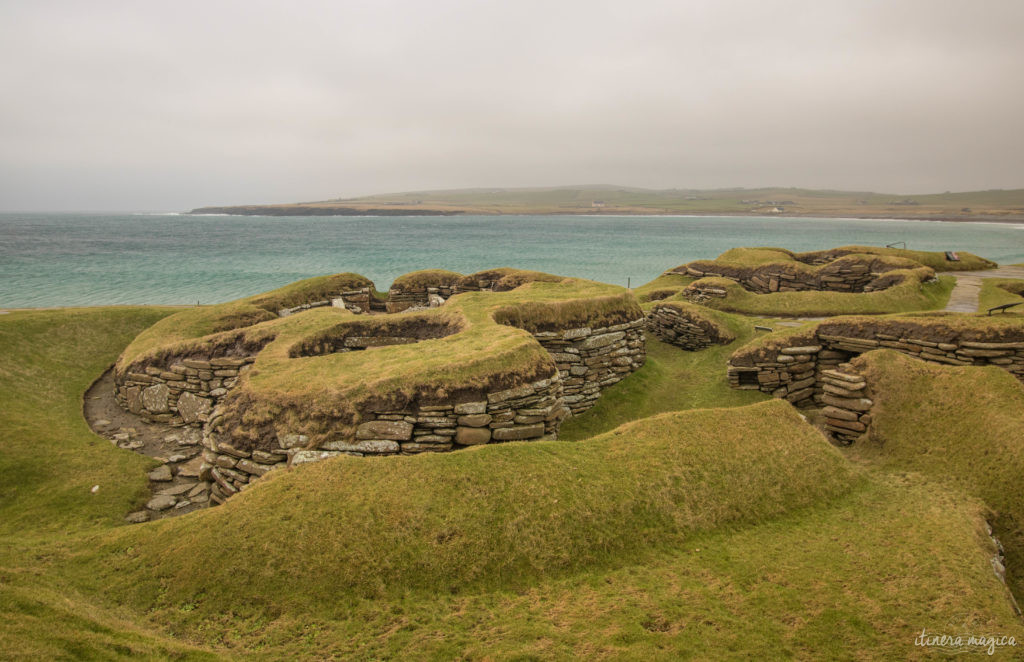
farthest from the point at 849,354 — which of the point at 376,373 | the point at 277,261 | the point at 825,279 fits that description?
the point at 277,261

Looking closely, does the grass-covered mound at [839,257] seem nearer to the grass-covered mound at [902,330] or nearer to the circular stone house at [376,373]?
the circular stone house at [376,373]

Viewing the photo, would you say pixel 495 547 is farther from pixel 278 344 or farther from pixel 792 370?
pixel 792 370

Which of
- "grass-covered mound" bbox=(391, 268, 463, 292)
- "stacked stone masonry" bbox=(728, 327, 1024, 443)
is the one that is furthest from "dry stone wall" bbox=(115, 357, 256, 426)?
"stacked stone masonry" bbox=(728, 327, 1024, 443)

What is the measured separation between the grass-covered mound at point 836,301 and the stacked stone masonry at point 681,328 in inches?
194

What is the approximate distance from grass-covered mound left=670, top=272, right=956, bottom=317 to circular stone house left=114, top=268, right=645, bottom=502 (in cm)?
978

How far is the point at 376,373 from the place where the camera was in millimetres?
10953

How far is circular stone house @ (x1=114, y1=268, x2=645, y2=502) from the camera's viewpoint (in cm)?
994

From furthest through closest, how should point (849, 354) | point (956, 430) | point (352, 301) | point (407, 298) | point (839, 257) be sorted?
point (839, 257)
point (407, 298)
point (352, 301)
point (849, 354)
point (956, 430)

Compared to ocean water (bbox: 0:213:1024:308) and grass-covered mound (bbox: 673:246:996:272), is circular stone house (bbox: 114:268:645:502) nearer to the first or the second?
grass-covered mound (bbox: 673:246:996:272)

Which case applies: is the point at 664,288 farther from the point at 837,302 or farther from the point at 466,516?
the point at 466,516

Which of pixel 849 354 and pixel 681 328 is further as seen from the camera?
pixel 681 328

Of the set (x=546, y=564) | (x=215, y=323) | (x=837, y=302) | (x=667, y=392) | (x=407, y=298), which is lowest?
(x=667, y=392)

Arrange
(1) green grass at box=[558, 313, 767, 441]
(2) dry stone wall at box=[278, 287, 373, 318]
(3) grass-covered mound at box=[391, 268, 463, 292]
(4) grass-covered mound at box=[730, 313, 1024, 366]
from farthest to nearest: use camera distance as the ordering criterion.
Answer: (3) grass-covered mound at box=[391, 268, 463, 292] → (2) dry stone wall at box=[278, 287, 373, 318] → (1) green grass at box=[558, 313, 767, 441] → (4) grass-covered mound at box=[730, 313, 1024, 366]

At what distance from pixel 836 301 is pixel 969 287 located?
9.76 m
